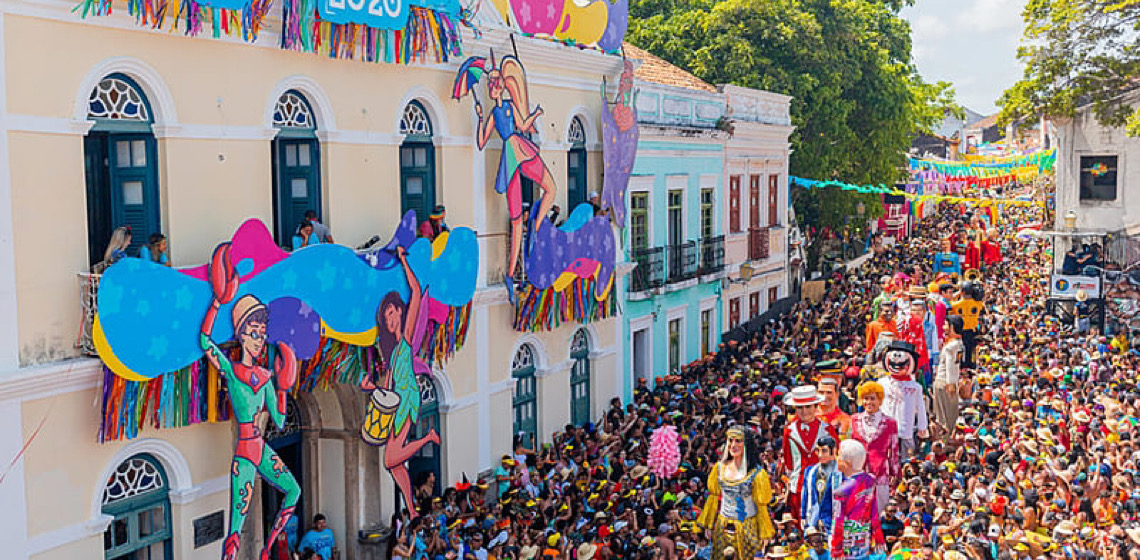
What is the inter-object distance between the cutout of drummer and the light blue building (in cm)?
807

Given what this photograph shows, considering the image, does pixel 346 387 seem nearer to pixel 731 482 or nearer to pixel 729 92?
pixel 731 482

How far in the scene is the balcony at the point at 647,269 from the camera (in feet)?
77.3

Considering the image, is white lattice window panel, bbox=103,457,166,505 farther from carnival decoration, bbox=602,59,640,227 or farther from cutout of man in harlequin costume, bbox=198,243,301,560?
carnival decoration, bbox=602,59,640,227

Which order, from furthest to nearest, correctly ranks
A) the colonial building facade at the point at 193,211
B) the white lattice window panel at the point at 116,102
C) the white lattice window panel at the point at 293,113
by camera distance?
the white lattice window panel at the point at 293,113, the white lattice window panel at the point at 116,102, the colonial building facade at the point at 193,211

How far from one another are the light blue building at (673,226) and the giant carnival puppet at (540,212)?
1.54m

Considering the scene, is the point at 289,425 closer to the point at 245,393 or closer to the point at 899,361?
the point at 245,393

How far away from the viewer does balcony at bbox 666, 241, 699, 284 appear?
25.1m

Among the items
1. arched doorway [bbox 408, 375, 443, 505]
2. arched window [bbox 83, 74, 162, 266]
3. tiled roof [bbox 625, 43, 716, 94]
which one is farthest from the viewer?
tiled roof [bbox 625, 43, 716, 94]

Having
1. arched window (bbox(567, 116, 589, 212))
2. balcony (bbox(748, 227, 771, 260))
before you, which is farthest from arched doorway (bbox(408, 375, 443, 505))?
balcony (bbox(748, 227, 771, 260))

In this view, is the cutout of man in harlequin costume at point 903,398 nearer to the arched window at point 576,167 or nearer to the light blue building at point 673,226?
the arched window at point 576,167

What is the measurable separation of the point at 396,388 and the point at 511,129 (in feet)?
15.4

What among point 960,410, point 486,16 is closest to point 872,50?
point 960,410

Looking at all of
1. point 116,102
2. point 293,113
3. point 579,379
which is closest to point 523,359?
point 579,379

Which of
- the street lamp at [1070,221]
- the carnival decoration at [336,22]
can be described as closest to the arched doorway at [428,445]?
the carnival decoration at [336,22]
